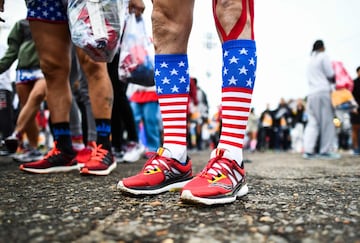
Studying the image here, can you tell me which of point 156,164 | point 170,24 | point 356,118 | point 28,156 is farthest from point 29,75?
point 356,118

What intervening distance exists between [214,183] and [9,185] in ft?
3.10

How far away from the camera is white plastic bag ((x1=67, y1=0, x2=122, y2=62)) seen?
1389 mm

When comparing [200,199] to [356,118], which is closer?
[200,199]

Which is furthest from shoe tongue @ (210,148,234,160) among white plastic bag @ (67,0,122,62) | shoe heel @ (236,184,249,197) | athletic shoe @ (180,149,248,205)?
white plastic bag @ (67,0,122,62)

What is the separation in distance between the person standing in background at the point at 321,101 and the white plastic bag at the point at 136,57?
2714 millimetres

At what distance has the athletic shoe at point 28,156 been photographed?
9.12 ft

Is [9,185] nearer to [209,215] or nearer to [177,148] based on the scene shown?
[177,148]

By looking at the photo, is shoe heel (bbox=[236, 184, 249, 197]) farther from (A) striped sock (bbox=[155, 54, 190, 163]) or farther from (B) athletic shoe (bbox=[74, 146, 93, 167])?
(B) athletic shoe (bbox=[74, 146, 93, 167])

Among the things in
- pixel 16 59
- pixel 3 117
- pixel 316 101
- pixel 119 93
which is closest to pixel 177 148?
pixel 119 93

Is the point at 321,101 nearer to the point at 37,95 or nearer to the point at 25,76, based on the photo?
the point at 37,95

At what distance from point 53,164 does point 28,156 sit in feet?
3.95

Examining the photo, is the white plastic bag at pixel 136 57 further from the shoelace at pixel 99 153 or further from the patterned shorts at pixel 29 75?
the patterned shorts at pixel 29 75

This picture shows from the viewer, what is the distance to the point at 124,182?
1.06m

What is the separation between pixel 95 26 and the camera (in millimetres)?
1393
